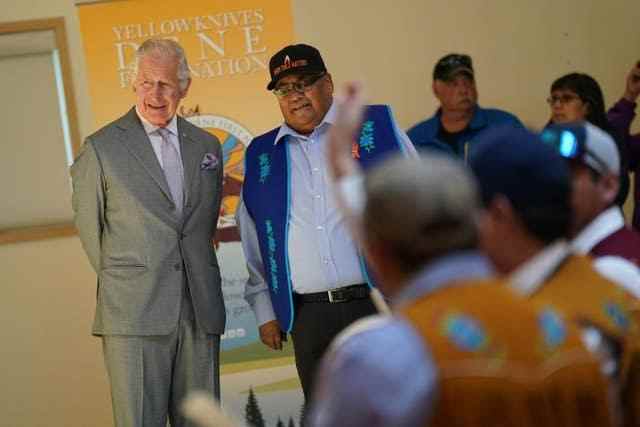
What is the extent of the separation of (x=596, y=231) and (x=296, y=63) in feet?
5.96

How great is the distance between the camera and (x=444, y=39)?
216 inches

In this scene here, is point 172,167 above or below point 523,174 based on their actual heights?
below

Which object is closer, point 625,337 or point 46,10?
point 625,337

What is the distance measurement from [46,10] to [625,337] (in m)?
3.97

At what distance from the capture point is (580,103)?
15.3 ft

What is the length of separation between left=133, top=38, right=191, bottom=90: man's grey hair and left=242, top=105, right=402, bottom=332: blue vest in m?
0.37

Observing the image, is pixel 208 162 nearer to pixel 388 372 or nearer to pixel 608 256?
pixel 608 256

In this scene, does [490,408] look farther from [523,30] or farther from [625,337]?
[523,30]

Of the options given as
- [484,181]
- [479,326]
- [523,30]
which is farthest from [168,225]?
[479,326]

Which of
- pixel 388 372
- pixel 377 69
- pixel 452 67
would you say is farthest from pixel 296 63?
pixel 388 372

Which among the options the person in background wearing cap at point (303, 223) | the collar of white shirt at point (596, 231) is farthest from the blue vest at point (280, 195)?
the collar of white shirt at point (596, 231)

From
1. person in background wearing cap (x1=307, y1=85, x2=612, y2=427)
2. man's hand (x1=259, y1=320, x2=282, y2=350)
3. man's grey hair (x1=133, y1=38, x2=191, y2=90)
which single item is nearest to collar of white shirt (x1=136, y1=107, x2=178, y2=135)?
man's grey hair (x1=133, y1=38, x2=191, y2=90)

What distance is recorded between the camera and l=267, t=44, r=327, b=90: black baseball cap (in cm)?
419

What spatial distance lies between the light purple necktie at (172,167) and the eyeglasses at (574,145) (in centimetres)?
197
